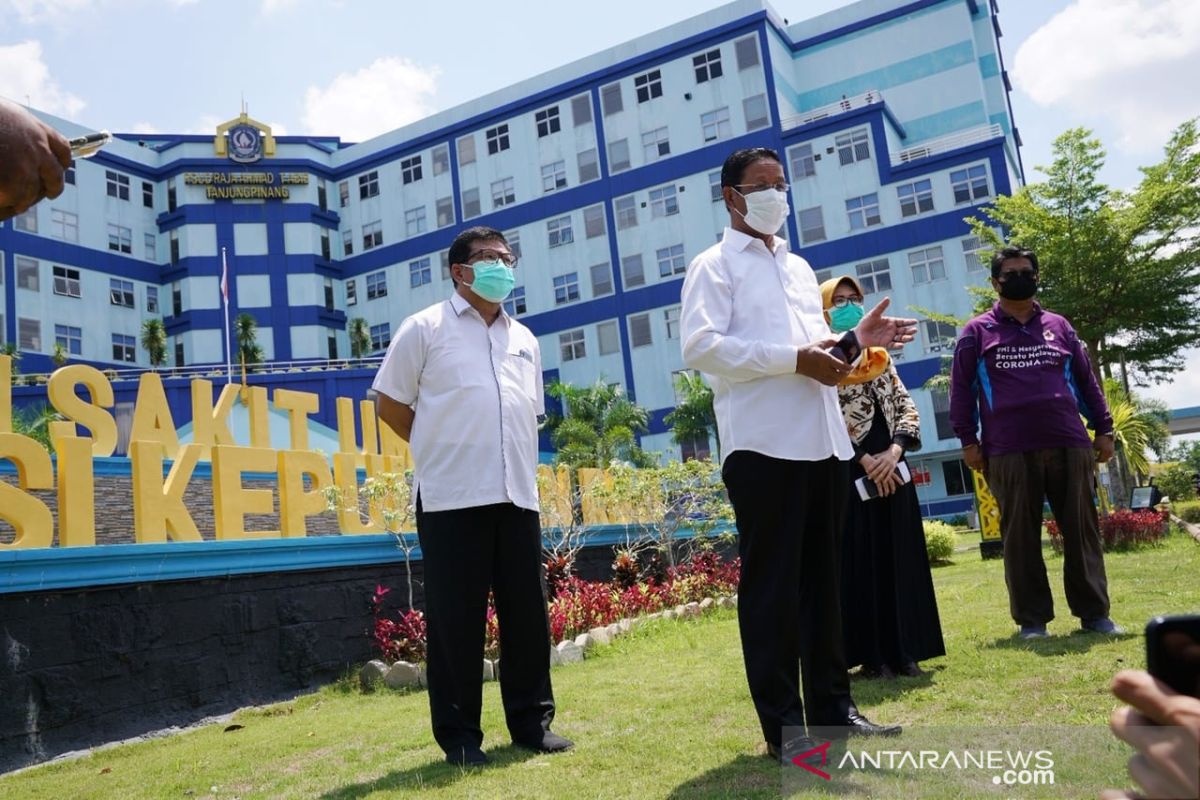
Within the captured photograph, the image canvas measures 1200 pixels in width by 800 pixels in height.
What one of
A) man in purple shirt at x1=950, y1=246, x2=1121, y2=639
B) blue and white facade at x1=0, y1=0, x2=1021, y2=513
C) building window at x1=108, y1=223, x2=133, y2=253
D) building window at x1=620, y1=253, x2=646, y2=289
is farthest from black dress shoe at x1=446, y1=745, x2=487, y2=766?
building window at x1=108, y1=223, x2=133, y2=253

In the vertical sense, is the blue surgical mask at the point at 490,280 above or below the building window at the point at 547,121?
below

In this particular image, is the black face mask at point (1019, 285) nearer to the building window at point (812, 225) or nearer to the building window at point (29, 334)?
the building window at point (812, 225)

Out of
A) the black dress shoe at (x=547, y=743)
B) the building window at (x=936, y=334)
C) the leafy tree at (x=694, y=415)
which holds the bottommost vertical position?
the black dress shoe at (x=547, y=743)

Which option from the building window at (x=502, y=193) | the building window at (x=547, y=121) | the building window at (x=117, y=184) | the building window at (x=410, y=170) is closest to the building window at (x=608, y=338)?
the building window at (x=502, y=193)

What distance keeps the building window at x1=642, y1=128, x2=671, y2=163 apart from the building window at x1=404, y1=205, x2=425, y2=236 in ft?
34.9

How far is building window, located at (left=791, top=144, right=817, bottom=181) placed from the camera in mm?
35375

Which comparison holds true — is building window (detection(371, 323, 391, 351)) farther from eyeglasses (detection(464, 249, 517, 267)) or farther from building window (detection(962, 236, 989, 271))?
eyeglasses (detection(464, 249, 517, 267))

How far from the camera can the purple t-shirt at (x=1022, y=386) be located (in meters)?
5.02

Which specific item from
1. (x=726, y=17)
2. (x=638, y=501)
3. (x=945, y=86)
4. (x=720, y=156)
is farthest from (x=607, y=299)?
(x=638, y=501)

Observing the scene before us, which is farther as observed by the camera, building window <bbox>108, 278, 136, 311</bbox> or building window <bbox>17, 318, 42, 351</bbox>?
building window <bbox>108, 278, 136, 311</bbox>

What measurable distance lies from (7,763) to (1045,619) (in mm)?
5441

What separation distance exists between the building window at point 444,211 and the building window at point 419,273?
5.95ft

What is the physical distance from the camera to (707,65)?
37.1 meters

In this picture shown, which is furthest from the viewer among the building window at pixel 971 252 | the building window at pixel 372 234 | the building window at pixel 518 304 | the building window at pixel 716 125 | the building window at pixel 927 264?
the building window at pixel 372 234
